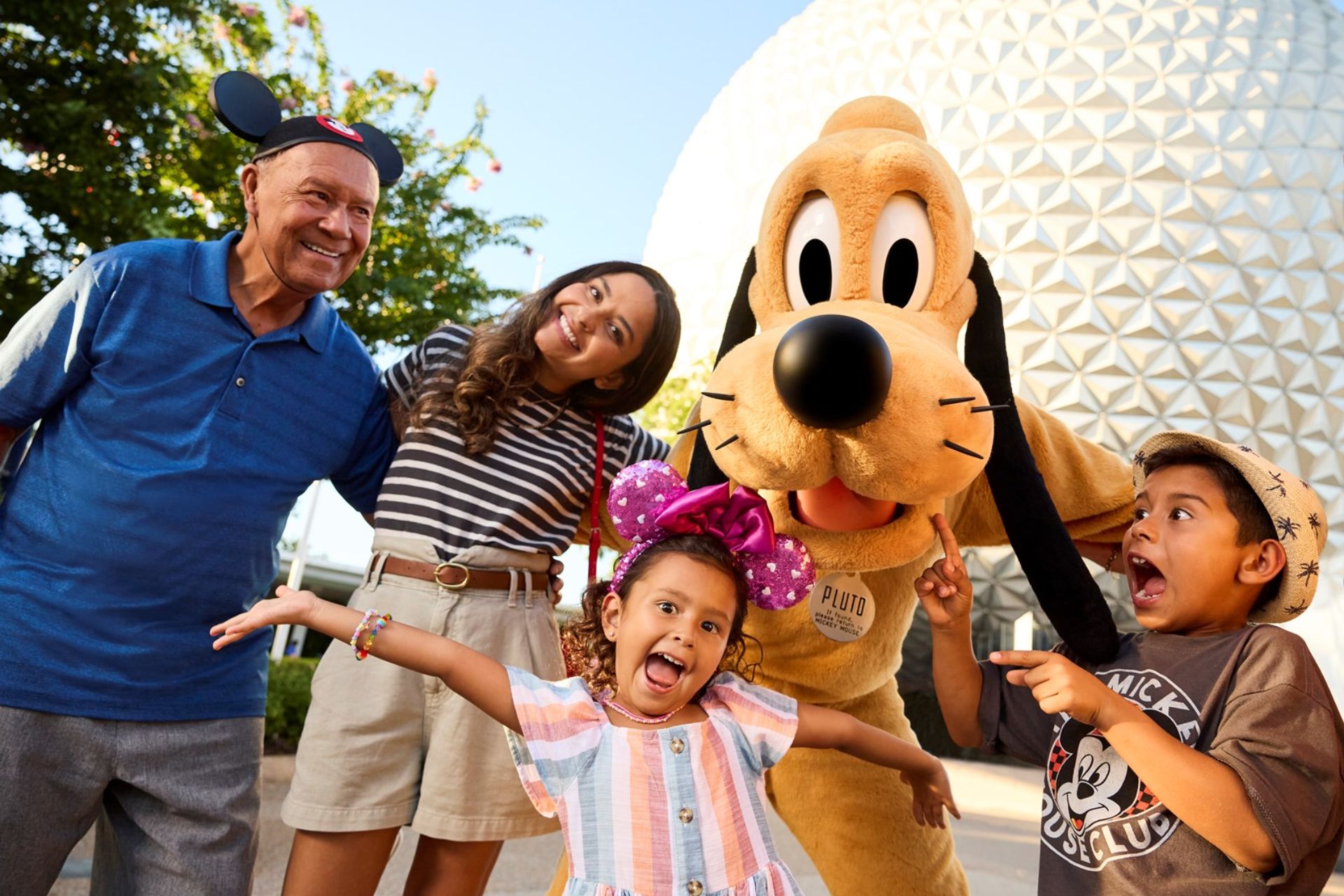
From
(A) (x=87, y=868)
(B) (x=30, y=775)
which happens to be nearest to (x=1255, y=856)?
(B) (x=30, y=775)

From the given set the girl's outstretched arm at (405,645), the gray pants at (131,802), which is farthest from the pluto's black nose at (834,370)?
the gray pants at (131,802)

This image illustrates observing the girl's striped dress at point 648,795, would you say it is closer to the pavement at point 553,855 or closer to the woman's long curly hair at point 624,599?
the woman's long curly hair at point 624,599

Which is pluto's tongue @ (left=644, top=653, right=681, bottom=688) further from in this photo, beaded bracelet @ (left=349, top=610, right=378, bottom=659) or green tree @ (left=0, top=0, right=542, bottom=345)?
green tree @ (left=0, top=0, right=542, bottom=345)

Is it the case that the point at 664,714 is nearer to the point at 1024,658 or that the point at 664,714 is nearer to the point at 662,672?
the point at 662,672

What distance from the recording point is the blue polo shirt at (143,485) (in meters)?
2.03

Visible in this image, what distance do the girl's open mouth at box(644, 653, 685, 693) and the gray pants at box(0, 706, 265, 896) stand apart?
1.01 meters

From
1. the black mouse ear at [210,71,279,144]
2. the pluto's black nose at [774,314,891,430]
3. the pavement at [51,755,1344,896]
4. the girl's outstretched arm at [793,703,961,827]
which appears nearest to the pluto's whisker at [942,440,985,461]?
the pluto's black nose at [774,314,891,430]

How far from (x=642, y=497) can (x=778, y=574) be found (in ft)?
1.05

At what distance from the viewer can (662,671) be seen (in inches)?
72.7

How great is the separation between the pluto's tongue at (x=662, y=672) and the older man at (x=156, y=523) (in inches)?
38.8

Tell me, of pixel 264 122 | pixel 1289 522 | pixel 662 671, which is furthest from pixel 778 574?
pixel 264 122

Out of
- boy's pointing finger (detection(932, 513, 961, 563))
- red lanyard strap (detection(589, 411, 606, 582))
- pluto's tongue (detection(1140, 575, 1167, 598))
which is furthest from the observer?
red lanyard strap (detection(589, 411, 606, 582))

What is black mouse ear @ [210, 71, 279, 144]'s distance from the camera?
2.36m

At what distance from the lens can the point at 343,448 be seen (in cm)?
239
